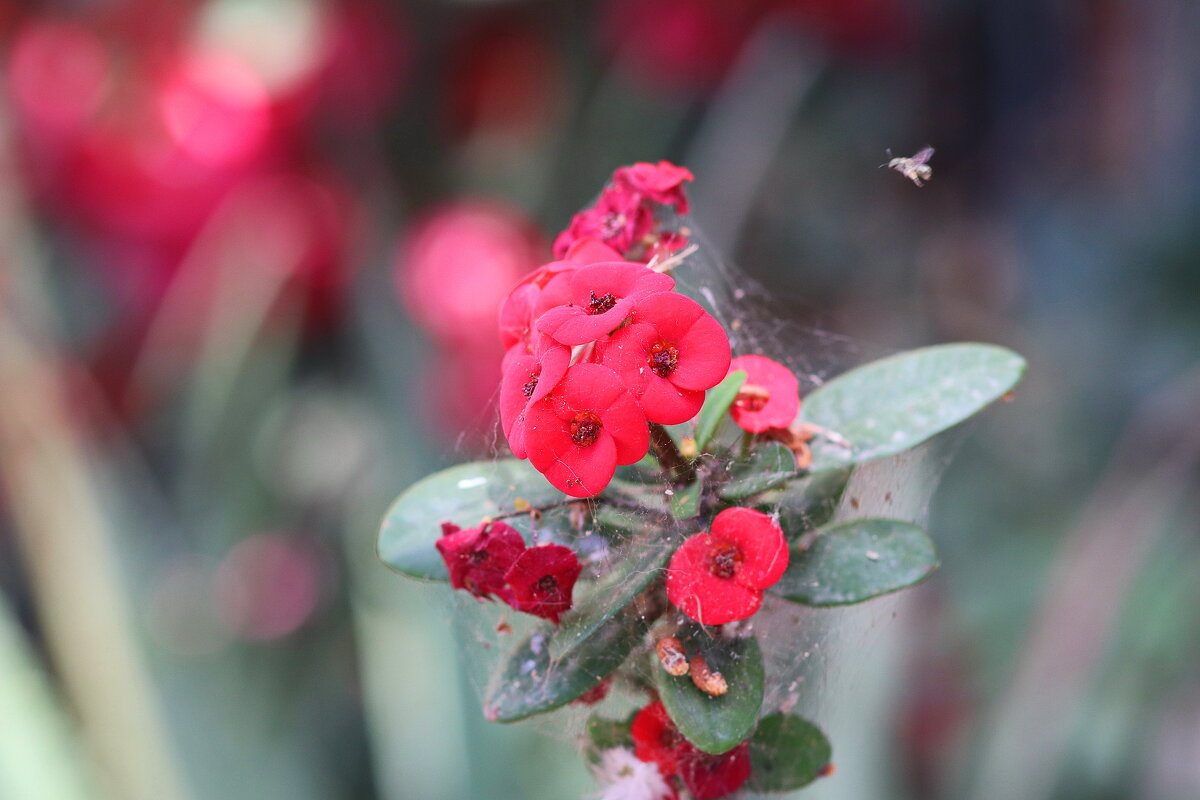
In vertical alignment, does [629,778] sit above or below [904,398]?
below

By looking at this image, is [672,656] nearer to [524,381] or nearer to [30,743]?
[524,381]

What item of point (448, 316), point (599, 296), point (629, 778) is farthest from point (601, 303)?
point (448, 316)

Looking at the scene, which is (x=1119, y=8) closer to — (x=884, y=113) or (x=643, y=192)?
(x=884, y=113)

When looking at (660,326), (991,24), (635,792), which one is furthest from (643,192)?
(991,24)

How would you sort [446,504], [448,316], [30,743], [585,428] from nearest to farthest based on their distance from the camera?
1. [585,428]
2. [446,504]
3. [30,743]
4. [448,316]

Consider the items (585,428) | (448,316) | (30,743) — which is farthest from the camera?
(448,316)

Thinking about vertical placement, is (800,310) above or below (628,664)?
below
